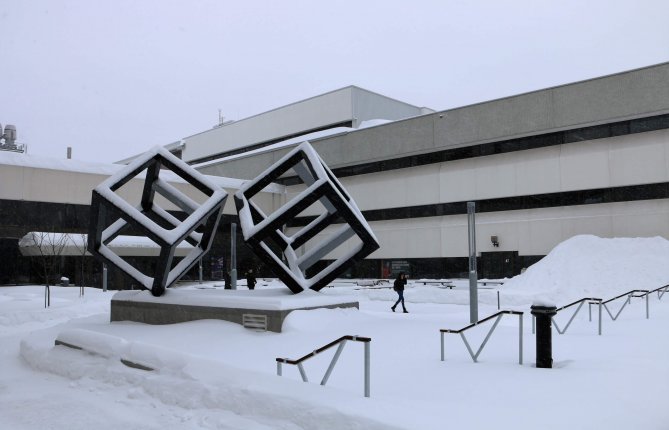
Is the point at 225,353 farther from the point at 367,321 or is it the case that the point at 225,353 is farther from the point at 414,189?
the point at 414,189

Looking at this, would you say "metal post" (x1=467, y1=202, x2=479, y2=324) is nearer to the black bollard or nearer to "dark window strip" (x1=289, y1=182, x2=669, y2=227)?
the black bollard

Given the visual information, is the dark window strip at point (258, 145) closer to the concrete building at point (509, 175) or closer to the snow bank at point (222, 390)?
the concrete building at point (509, 175)

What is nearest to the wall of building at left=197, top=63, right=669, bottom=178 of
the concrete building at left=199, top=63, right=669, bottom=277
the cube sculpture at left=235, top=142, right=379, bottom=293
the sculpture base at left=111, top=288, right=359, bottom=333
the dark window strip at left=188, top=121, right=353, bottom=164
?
the concrete building at left=199, top=63, right=669, bottom=277

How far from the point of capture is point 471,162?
36.7m

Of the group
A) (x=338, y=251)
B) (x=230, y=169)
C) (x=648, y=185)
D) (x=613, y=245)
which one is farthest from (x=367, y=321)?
(x=230, y=169)

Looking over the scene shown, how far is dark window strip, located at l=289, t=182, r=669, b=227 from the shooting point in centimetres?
2977

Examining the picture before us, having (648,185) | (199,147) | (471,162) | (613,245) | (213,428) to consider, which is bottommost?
(213,428)

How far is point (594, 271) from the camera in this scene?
80.4 feet

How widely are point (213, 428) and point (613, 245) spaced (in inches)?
1001

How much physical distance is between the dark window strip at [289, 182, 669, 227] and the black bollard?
25.5 meters

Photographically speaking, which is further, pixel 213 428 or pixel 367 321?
pixel 367 321

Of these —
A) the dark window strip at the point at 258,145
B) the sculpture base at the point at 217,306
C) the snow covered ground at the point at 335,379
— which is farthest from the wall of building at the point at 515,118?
the sculpture base at the point at 217,306

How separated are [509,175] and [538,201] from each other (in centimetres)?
248

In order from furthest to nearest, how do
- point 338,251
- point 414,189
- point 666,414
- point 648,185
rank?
point 338,251 < point 414,189 < point 648,185 < point 666,414
